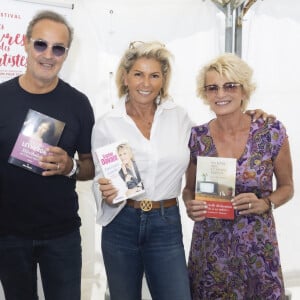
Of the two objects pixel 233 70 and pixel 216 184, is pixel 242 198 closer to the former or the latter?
pixel 216 184

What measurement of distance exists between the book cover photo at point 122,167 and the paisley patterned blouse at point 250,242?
1.19ft

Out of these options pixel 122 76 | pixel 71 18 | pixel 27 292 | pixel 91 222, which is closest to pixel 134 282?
pixel 27 292

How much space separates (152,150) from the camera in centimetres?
192

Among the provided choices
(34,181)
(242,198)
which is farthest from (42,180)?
(242,198)

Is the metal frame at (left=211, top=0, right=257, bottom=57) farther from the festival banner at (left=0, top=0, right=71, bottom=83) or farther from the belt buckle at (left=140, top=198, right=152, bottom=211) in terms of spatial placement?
the belt buckle at (left=140, top=198, right=152, bottom=211)

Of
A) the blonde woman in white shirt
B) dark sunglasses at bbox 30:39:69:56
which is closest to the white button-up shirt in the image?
the blonde woman in white shirt

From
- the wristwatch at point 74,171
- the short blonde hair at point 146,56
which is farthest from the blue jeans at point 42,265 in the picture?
the short blonde hair at point 146,56

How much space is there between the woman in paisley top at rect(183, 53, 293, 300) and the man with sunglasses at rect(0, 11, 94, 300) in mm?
600

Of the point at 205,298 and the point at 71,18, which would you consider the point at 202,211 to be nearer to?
the point at 205,298

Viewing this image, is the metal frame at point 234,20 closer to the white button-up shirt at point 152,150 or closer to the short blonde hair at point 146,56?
the short blonde hair at point 146,56

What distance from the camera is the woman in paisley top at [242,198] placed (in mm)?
1886

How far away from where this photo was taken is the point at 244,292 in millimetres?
1933

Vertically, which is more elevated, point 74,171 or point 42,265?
point 74,171

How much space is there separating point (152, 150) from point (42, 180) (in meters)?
0.51
